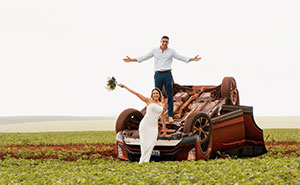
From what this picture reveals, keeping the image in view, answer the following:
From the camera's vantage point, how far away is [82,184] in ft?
28.2

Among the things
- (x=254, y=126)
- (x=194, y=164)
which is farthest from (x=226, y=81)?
(x=194, y=164)

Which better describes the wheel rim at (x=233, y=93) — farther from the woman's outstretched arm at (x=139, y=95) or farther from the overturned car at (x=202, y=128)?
Result: the woman's outstretched arm at (x=139, y=95)

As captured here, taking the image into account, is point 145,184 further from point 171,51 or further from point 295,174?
point 171,51

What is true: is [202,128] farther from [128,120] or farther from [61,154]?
[61,154]

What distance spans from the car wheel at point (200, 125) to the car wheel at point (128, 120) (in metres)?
2.47

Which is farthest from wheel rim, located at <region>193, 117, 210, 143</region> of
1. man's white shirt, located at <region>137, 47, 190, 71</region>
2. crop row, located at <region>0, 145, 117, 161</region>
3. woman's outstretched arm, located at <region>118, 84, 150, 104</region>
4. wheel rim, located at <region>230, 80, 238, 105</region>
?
crop row, located at <region>0, 145, 117, 161</region>

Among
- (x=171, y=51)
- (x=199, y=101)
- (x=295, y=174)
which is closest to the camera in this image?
(x=295, y=174)

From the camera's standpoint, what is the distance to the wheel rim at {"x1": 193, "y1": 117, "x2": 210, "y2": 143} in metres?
12.4

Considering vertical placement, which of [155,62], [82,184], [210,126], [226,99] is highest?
[155,62]

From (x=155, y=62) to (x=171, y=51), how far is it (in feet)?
2.24

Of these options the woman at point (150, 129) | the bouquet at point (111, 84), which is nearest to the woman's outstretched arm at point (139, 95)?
the woman at point (150, 129)

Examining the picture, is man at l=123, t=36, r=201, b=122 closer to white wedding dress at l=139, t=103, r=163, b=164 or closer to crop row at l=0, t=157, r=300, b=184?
white wedding dress at l=139, t=103, r=163, b=164

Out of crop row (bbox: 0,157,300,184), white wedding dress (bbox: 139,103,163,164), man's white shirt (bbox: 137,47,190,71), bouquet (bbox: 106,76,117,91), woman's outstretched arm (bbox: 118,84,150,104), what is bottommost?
crop row (bbox: 0,157,300,184)

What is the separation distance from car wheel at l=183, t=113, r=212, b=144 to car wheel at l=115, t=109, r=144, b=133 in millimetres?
2474
